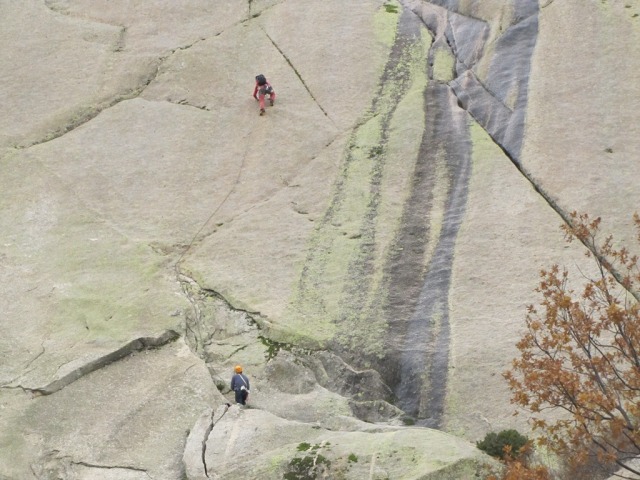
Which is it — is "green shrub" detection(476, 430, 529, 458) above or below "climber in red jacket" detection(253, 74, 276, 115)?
below

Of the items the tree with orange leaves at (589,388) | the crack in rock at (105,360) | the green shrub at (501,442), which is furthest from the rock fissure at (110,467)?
the tree with orange leaves at (589,388)

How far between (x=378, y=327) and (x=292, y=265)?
3870mm

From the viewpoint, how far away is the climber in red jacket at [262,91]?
1296 inches

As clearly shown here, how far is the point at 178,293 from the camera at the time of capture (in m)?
26.9

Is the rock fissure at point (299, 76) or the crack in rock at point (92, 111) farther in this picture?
the crack in rock at point (92, 111)

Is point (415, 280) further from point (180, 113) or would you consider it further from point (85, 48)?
point (85, 48)

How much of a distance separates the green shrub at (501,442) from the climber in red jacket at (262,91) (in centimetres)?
1648

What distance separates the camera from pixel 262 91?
3322 centimetres

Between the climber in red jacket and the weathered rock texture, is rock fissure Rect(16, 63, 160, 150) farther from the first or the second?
the climber in red jacket

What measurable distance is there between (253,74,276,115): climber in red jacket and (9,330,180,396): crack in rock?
10992mm

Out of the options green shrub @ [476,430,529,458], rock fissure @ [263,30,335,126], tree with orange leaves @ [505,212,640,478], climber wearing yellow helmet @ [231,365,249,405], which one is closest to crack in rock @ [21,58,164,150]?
rock fissure @ [263,30,335,126]

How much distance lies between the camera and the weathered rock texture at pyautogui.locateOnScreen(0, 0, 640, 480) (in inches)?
895

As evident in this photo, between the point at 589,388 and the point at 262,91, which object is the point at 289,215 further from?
the point at 589,388

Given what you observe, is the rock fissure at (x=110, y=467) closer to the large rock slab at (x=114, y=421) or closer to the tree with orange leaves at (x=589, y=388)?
the large rock slab at (x=114, y=421)
